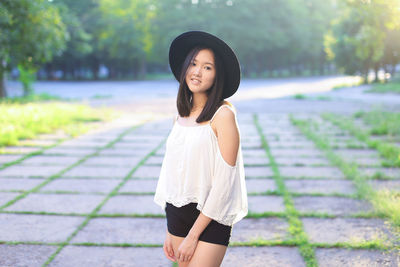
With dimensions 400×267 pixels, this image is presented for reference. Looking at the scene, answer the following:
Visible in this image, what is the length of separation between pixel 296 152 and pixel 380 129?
247 centimetres

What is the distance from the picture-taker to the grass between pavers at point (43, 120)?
26.0 ft

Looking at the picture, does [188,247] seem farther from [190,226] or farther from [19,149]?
[19,149]

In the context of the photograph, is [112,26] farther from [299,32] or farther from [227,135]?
[227,135]

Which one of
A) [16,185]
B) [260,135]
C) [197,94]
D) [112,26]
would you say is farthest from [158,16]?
[197,94]

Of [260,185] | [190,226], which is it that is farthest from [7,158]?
[190,226]

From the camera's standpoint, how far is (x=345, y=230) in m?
3.56

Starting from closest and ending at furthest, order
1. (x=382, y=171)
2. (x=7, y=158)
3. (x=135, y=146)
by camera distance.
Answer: (x=382, y=171)
(x=7, y=158)
(x=135, y=146)

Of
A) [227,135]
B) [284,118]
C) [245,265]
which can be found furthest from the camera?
[284,118]

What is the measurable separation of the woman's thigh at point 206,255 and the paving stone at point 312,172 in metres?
3.52

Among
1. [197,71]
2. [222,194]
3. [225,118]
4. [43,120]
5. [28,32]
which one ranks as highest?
[28,32]

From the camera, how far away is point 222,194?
1944 mm

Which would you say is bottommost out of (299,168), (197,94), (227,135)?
(299,168)

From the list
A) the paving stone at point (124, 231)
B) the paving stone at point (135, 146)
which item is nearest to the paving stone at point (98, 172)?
the paving stone at point (135, 146)

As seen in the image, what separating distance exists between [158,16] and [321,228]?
138ft
